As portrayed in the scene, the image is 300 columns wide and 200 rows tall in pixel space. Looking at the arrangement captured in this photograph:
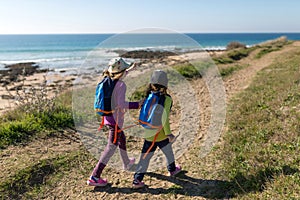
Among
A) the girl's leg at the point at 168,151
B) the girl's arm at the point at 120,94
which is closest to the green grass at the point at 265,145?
the girl's leg at the point at 168,151

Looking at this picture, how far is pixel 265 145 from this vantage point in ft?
16.9

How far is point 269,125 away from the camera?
5.94 metres

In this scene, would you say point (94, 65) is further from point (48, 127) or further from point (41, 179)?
point (41, 179)

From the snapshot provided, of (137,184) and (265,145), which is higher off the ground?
(265,145)

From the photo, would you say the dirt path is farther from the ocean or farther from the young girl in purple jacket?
the ocean

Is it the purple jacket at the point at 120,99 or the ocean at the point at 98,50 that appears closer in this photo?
the purple jacket at the point at 120,99

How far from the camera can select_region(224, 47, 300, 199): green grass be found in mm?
3871

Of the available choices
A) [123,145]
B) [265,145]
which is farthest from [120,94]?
[265,145]

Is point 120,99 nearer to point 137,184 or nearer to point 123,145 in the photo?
point 123,145

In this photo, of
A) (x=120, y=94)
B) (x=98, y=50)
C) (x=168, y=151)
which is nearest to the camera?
(x=120, y=94)

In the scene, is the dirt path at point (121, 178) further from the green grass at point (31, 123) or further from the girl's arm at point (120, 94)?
the girl's arm at point (120, 94)

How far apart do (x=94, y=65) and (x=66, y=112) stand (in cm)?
1819

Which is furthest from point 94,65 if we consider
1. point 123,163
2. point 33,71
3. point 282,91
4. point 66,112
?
point 123,163

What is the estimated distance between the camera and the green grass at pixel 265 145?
3871mm
